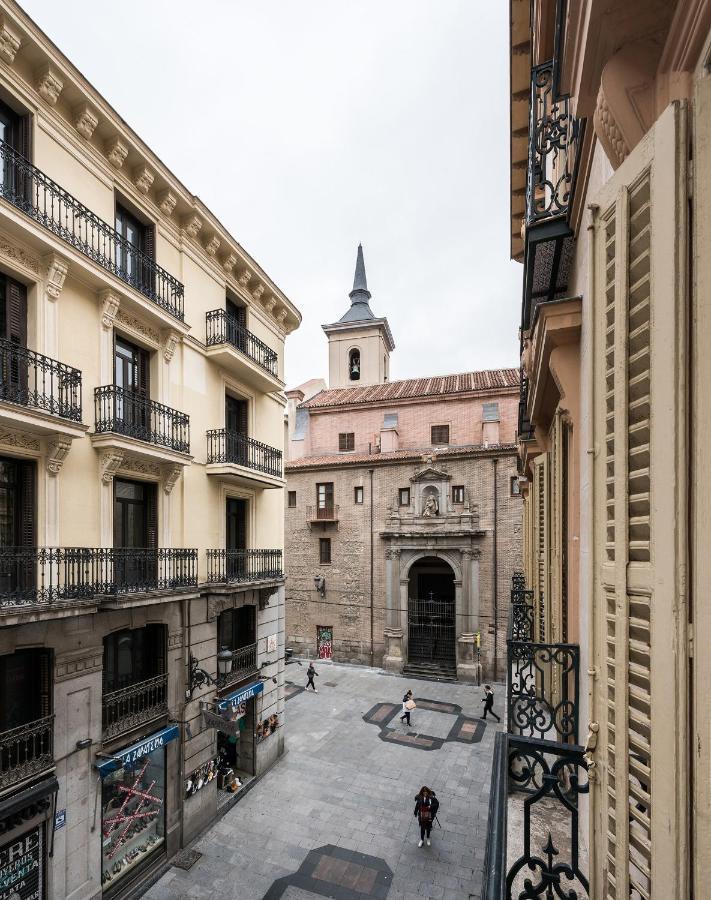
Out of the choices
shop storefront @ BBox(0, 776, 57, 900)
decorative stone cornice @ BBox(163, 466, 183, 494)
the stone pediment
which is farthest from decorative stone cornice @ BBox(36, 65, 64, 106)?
the stone pediment

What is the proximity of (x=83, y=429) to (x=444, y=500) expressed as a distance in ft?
60.6

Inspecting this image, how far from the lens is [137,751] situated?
31.3 ft

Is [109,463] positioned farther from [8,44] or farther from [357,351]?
[357,351]

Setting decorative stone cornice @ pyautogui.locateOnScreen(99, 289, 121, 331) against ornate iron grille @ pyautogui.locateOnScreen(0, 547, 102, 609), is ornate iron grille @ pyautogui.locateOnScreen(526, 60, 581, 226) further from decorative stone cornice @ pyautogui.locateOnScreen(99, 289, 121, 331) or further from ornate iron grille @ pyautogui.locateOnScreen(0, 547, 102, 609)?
ornate iron grille @ pyautogui.locateOnScreen(0, 547, 102, 609)

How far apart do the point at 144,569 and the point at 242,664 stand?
5117 mm

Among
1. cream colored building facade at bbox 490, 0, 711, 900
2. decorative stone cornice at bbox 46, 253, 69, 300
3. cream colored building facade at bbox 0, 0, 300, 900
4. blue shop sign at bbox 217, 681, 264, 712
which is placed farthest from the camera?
blue shop sign at bbox 217, 681, 264, 712

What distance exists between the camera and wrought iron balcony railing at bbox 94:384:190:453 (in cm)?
941

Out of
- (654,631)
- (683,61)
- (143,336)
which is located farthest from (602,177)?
(143,336)

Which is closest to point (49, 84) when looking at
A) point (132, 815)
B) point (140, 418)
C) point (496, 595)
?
point (140, 418)

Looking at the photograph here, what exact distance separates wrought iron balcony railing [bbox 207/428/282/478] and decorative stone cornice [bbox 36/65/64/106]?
7303 millimetres

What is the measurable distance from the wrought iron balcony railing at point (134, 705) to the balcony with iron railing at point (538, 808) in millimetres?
7833

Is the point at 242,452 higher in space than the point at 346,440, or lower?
lower

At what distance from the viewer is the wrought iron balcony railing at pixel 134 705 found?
9367 mm

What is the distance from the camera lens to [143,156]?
10.3 metres
